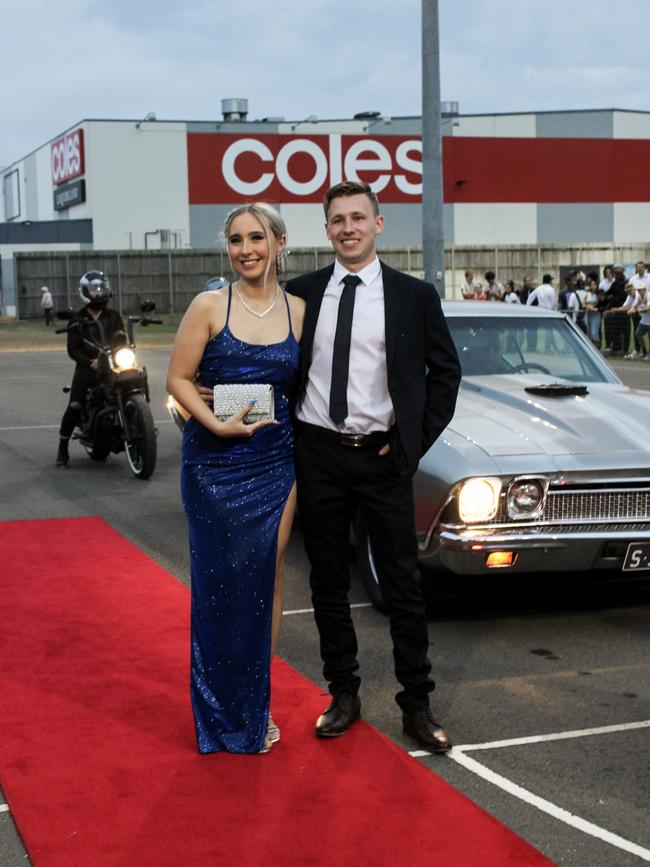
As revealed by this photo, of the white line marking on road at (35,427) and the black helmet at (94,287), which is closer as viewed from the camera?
the black helmet at (94,287)

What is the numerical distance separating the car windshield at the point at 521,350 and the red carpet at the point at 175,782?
2.55 meters

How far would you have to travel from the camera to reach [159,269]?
47.2m

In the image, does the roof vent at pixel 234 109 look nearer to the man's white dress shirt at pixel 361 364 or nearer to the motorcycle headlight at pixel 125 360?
the motorcycle headlight at pixel 125 360

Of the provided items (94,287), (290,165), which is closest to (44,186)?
(290,165)

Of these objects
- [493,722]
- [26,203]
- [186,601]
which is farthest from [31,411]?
[26,203]

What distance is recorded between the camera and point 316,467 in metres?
4.80

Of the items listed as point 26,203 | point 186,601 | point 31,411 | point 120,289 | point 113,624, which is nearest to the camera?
point 113,624

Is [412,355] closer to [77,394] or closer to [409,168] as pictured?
[77,394]

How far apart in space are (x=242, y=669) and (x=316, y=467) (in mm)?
783

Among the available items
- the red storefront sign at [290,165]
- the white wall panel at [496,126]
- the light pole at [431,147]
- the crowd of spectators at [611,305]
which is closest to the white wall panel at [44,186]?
the red storefront sign at [290,165]

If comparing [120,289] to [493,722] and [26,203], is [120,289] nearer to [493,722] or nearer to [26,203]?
[26,203]

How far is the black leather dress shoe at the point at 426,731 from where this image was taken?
473cm

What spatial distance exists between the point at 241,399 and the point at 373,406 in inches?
20.1

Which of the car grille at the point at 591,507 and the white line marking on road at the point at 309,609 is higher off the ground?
the car grille at the point at 591,507
